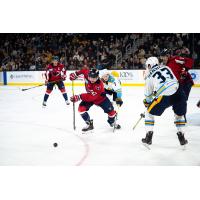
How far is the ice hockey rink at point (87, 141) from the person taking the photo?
275 cm

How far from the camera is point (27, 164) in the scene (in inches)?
106

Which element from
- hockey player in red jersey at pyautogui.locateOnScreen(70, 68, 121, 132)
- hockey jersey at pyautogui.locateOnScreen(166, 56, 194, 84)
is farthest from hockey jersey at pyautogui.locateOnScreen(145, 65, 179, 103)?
hockey player in red jersey at pyautogui.locateOnScreen(70, 68, 121, 132)

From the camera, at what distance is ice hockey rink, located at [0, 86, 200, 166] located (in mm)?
2746

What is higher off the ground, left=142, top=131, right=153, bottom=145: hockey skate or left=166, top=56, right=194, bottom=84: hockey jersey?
left=166, top=56, right=194, bottom=84: hockey jersey

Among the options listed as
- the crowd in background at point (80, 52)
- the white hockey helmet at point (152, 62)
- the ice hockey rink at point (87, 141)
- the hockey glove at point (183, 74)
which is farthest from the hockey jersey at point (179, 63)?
the crowd in background at point (80, 52)

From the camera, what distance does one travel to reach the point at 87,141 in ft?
10.9

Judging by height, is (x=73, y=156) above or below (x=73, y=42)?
below

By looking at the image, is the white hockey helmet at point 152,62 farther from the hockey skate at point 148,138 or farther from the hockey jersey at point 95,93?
the hockey jersey at point 95,93

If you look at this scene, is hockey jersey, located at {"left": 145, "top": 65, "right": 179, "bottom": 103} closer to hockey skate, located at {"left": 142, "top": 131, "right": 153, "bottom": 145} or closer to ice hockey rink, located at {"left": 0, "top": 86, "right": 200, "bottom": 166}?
hockey skate, located at {"left": 142, "top": 131, "right": 153, "bottom": 145}

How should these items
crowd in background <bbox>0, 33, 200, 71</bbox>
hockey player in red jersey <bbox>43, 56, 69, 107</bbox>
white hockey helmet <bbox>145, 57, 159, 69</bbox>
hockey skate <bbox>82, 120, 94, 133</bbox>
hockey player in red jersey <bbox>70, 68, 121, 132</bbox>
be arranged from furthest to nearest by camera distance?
crowd in background <bbox>0, 33, 200, 71</bbox>
hockey player in red jersey <bbox>43, 56, 69, 107</bbox>
hockey skate <bbox>82, 120, 94, 133</bbox>
hockey player in red jersey <bbox>70, 68, 121, 132</bbox>
white hockey helmet <bbox>145, 57, 159, 69</bbox>
